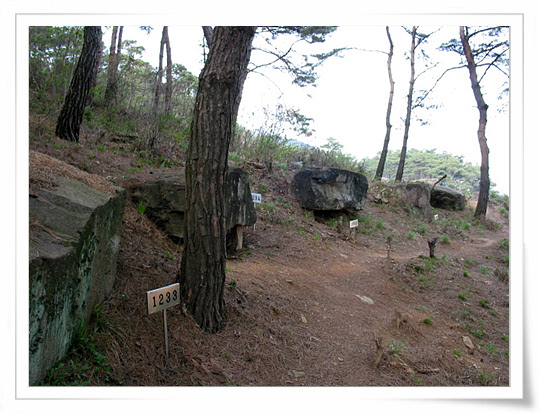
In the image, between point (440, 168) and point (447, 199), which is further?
point (440, 168)

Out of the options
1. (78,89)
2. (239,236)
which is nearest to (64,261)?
(239,236)

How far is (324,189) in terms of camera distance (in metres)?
9.97

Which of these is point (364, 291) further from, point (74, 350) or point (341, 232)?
point (74, 350)

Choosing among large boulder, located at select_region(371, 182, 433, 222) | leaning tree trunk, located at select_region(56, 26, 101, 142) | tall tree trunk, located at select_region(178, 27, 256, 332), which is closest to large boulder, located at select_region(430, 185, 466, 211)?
large boulder, located at select_region(371, 182, 433, 222)

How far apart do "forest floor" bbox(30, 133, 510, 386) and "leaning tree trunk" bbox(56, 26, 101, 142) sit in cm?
48

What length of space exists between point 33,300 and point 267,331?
7.19 feet

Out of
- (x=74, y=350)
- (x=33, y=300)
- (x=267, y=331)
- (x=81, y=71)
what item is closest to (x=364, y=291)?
(x=267, y=331)

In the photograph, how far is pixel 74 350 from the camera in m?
2.26

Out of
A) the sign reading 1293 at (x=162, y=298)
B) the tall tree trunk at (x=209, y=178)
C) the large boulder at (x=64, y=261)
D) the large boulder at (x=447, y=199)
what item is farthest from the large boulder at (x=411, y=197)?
the large boulder at (x=64, y=261)

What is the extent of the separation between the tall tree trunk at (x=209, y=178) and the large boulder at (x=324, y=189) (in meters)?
6.83

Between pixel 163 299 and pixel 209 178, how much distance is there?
104 centimetres

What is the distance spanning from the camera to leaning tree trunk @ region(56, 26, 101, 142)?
258 inches

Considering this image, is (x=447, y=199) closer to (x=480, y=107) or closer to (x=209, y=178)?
(x=480, y=107)
